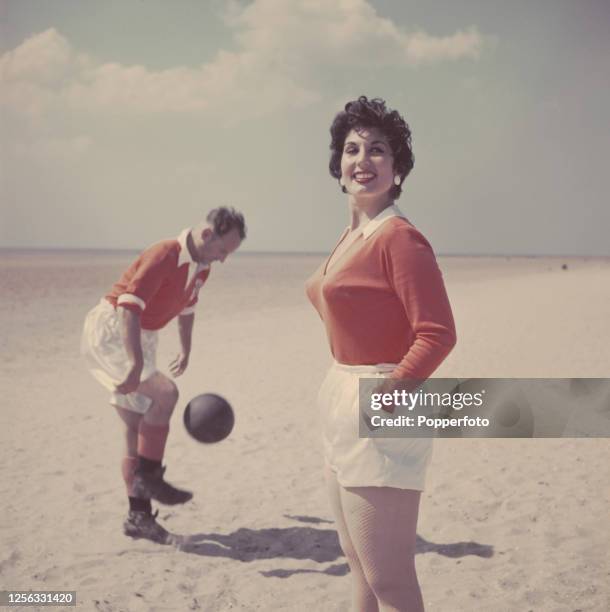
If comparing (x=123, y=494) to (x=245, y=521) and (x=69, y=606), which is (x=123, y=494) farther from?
(x=69, y=606)

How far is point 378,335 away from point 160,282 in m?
1.93

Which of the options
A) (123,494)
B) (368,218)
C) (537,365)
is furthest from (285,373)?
(368,218)

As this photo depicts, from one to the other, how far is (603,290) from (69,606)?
88.0 feet

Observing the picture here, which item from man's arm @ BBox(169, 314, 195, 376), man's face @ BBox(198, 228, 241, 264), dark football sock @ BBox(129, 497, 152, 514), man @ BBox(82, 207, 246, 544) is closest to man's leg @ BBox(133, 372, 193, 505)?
man @ BBox(82, 207, 246, 544)

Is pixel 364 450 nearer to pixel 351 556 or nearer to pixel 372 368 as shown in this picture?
pixel 372 368

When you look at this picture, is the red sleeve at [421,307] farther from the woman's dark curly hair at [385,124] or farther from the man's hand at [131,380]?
the man's hand at [131,380]

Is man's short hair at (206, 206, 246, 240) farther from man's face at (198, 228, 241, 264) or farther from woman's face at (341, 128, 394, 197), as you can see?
woman's face at (341, 128, 394, 197)

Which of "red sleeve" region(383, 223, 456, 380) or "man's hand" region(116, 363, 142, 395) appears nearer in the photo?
"red sleeve" region(383, 223, 456, 380)

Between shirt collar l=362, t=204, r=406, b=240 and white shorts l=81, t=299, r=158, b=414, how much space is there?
7.28ft

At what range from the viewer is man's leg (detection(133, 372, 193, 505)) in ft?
13.4

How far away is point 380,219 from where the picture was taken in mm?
2295

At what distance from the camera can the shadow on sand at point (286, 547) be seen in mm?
4402

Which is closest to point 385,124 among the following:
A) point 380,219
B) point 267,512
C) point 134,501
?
point 380,219

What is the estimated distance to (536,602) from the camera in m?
3.75
